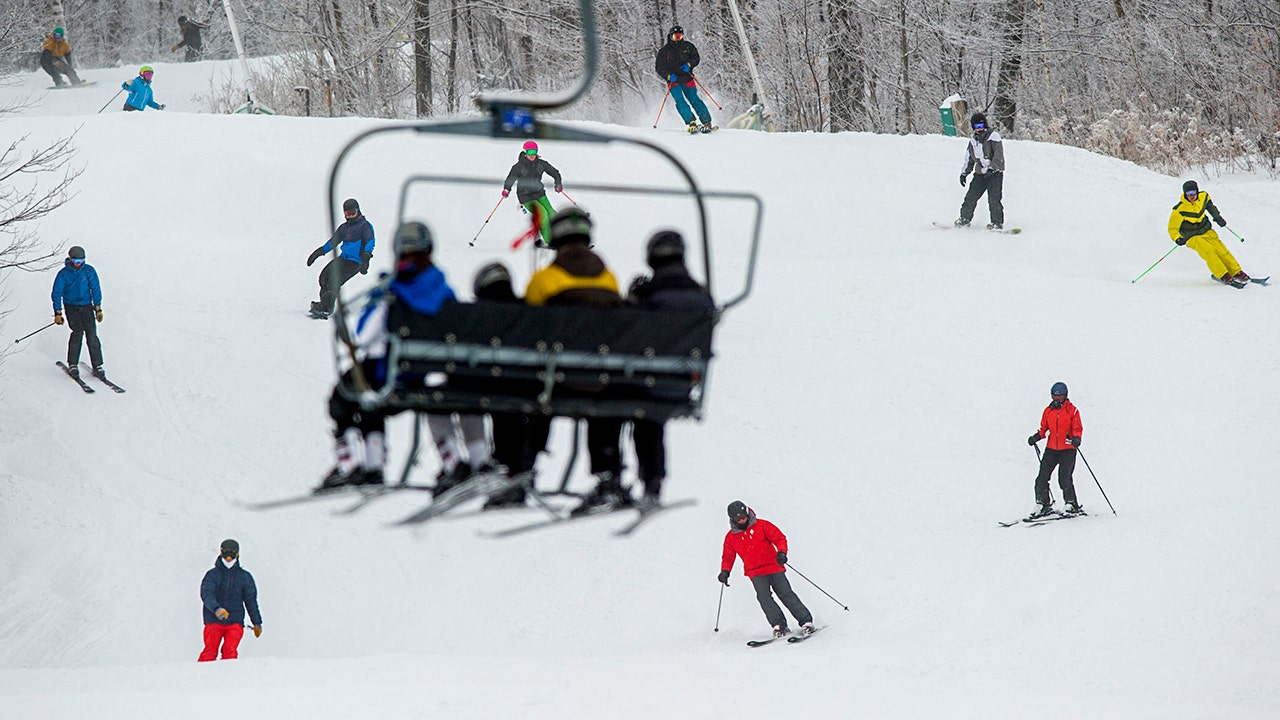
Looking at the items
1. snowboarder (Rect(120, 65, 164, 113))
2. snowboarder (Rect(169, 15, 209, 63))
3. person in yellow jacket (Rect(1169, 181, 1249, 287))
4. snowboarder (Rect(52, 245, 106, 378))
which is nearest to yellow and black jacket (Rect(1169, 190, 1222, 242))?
person in yellow jacket (Rect(1169, 181, 1249, 287))

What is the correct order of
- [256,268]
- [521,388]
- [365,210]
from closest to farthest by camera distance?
[521,388] → [256,268] → [365,210]

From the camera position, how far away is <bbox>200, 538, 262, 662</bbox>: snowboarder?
12.7 m

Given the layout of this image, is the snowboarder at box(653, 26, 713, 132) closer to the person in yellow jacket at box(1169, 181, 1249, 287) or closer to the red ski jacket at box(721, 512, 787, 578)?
the person in yellow jacket at box(1169, 181, 1249, 287)

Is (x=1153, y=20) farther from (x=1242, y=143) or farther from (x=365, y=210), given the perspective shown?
(x=365, y=210)

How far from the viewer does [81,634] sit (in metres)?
13.5

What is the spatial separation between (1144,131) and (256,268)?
1654 centimetres

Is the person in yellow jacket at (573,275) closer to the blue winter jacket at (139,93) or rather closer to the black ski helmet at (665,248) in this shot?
the black ski helmet at (665,248)

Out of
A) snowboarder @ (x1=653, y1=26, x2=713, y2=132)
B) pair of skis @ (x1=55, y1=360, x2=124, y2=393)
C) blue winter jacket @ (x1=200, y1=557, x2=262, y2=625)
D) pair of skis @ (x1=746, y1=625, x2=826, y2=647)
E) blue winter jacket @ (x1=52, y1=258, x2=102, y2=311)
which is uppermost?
snowboarder @ (x1=653, y1=26, x2=713, y2=132)

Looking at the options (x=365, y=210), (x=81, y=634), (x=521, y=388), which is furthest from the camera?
(x=365, y=210)

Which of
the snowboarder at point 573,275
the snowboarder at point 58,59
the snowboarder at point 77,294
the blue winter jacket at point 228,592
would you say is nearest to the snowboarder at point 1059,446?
the blue winter jacket at point 228,592

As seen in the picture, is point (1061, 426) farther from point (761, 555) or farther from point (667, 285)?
point (667, 285)

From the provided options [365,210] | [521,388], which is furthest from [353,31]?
[521,388]

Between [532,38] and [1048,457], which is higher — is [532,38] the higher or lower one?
the higher one

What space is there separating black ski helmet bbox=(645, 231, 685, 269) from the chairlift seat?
1.17 feet
